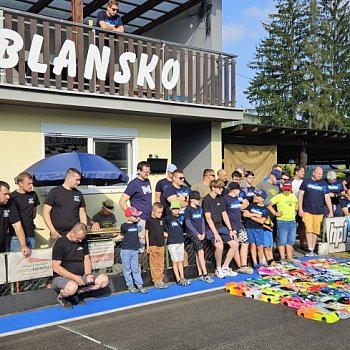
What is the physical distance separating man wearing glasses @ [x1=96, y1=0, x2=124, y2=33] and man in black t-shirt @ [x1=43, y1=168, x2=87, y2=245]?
13.6ft

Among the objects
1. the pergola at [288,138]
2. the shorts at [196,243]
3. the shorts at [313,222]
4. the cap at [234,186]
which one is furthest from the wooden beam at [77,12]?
the shorts at [313,222]

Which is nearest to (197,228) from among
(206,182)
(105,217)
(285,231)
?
(206,182)

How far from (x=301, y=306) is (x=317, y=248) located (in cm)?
451

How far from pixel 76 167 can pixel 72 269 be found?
1991 mm

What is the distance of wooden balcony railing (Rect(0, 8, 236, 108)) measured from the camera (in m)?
8.52

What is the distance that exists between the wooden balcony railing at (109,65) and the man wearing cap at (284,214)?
122 inches

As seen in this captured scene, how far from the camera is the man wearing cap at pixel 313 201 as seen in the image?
10.0m

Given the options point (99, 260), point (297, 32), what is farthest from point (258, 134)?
point (297, 32)

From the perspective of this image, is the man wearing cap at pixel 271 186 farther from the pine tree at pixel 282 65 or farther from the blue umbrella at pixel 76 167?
the pine tree at pixel 282 65

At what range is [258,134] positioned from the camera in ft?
44.9

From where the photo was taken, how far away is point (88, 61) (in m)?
9.25

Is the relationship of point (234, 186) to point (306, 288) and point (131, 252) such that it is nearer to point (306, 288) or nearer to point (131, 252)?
point (306, 288)

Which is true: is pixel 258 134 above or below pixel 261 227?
above

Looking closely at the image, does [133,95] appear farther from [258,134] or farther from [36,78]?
[258,134]
